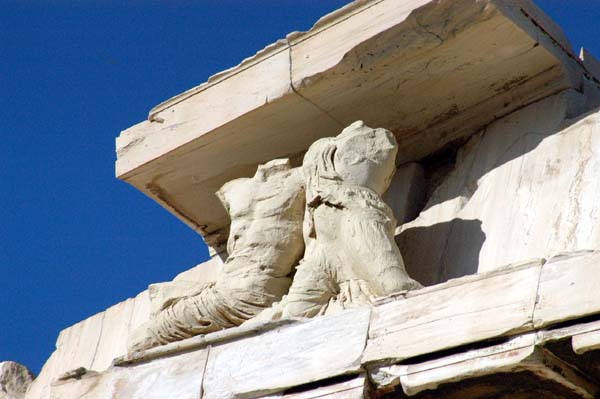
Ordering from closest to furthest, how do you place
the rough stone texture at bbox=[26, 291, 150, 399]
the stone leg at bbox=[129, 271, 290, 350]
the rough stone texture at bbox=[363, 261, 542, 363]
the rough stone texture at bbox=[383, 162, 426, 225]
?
the rough stone texture at bbox=[363, 261, 542, 363] → the stone leg at bbox=[129, 271, 290, 350] → the rough stone texture at bbox=[383, 162, 426, 225] → the rough stone texture at bbox=[26, 291, 150, 399]

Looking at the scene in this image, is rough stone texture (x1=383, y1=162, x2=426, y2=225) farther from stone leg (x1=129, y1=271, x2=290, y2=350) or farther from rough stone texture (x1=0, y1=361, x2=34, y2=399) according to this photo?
rough stone texture (x1=0, y1=361, x2=34, y2=399)

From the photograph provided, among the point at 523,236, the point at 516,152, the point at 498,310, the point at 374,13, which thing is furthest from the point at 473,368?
the point at 374,13

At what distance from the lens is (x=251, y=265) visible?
22.4ft

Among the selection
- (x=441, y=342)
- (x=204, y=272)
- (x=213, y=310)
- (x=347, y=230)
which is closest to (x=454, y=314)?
(x=441, y=342)

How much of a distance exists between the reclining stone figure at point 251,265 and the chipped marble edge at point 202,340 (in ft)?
1.27

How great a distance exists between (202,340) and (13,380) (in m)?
1.73

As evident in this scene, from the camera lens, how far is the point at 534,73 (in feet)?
22.3

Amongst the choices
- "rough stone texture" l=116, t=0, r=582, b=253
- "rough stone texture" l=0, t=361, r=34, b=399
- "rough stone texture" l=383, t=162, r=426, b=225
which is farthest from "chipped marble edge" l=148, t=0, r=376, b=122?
"rough stone texture" l=0, t=361, r=34, b=399

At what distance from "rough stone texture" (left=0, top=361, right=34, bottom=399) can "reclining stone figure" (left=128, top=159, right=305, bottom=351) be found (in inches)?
38.1

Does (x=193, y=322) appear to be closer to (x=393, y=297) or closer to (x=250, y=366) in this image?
(x=250, y=366)

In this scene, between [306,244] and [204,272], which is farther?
[204,272]

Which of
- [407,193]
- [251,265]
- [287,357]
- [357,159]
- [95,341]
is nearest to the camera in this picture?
[287,357]

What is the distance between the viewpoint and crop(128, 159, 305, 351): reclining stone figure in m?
6.77

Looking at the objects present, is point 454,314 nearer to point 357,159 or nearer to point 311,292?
point 311,292
